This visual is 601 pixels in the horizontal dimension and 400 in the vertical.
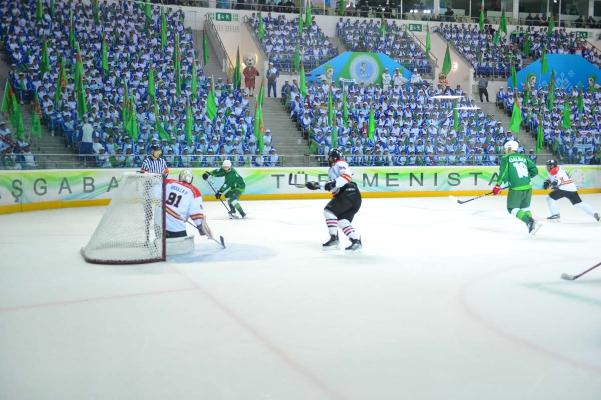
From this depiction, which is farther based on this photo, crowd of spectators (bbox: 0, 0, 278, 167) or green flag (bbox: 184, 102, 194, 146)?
green flag (bbox: 184, 102, 194, 146)

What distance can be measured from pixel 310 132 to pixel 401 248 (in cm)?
1179

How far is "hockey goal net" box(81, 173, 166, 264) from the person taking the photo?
7238 millimetres

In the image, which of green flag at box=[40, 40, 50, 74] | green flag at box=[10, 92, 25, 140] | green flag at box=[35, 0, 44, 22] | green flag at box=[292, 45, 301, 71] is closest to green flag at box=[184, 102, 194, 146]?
green flag at box=[10, 92, 25, 140]

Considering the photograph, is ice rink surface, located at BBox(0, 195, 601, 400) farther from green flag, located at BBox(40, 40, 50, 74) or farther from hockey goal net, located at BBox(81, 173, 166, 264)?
green flag, located at BBox(40, 40, 50, 74)

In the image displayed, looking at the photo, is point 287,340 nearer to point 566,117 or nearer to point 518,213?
point 518,213

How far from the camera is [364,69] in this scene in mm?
24625

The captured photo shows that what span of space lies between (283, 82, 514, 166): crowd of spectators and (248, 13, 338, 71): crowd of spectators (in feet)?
6.99

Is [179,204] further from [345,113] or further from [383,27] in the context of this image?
[383,27]

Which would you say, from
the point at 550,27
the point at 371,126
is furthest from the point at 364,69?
the point at 550,27

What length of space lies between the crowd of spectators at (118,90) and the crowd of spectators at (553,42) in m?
16.7

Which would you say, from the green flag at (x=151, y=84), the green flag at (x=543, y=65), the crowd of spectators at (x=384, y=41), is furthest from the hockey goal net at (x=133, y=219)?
the green flag at (x=543, y=65)

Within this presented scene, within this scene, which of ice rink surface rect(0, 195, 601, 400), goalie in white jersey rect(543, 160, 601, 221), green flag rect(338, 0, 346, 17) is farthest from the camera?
green flag rect(338, 0, 346, 17)

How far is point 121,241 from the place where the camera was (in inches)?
294

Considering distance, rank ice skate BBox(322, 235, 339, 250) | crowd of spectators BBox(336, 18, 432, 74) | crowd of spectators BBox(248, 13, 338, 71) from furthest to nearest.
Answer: crowd of spectators BBox(336, 18, 432, 74), crowd of spectators BBox(248, 13, 338, 71), ice skate BBox(322, 235, 339, 250)
